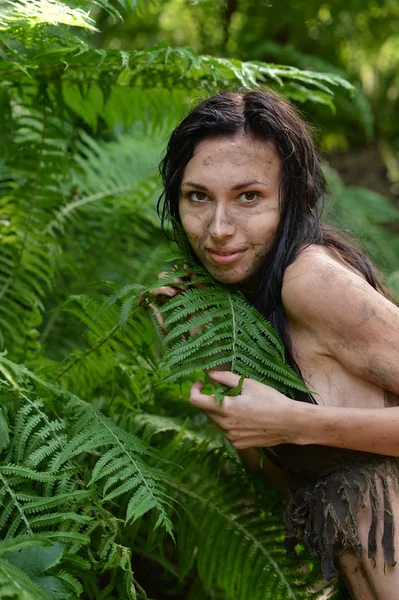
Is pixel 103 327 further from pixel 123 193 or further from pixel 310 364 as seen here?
pixel 123 193

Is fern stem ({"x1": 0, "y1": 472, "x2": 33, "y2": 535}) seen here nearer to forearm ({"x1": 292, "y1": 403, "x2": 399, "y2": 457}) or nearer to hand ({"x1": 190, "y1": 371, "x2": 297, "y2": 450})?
hand ({"x1": 190, "y1": 371, "x2": 297, "y2": 450})

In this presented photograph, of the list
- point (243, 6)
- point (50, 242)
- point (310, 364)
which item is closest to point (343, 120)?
point (243, 6)

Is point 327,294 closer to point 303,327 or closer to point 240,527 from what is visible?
point 303,327

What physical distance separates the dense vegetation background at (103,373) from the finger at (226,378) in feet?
1.07

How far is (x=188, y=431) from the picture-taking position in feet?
8.57

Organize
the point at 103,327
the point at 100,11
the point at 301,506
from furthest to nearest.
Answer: the point at 100,11 → the point at 103,327 → the point at 301,506

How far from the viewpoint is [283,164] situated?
6.60 feet

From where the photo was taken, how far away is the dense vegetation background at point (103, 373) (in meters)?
1.90

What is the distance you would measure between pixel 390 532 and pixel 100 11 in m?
3.99

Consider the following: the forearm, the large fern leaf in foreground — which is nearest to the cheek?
the large fern leaf in foreground

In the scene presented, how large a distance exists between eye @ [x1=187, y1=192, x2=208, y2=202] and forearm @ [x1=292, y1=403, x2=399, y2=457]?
611 mm

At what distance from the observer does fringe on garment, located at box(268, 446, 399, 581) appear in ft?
6.32

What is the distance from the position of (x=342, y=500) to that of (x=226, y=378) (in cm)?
46

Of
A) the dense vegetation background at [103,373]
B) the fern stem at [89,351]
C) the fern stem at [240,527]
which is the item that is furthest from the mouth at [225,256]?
the fern stem at [240,527]
